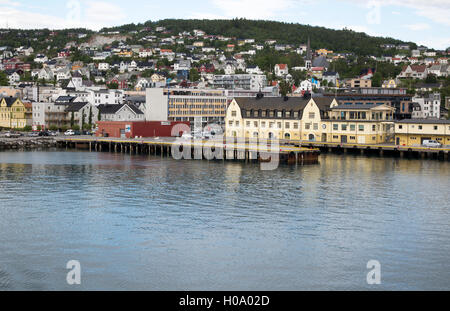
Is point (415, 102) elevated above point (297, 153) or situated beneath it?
elevated above

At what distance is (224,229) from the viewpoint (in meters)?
30.1

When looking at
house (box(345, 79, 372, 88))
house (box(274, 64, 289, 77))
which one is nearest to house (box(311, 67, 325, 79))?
house (box(274, 64, 289, 77))

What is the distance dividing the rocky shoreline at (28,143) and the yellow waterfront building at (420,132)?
142ft

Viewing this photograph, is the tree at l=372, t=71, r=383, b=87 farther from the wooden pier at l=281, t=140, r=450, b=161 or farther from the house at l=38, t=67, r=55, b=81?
the house at l=38, t=67, r=55, b=81

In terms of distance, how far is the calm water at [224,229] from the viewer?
76.7ft


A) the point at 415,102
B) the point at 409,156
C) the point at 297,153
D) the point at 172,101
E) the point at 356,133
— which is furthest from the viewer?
the point at 415,102

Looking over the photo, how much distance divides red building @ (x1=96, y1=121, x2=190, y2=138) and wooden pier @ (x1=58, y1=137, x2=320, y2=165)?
3365 millimetres

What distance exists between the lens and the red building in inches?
3110

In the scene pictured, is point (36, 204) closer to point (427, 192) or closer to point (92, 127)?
point (427, 192)

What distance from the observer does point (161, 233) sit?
96.2 feet

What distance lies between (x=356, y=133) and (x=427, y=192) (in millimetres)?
29276

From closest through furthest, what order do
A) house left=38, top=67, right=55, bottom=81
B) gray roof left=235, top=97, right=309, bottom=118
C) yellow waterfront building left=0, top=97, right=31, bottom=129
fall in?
gray roof left=235, top=97, right=309, bottom=118 < yellow waterfront building left=0, top=97, right=31, bottom=129 < house left=38, top=67, right=55, bottom=81

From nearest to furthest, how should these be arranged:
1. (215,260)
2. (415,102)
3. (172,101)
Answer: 1. (215,260)
2. (172,101)
3. (415,102)

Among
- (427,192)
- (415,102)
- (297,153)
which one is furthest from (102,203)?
(415,102)
